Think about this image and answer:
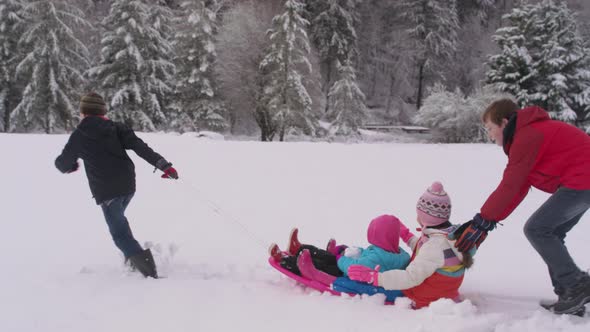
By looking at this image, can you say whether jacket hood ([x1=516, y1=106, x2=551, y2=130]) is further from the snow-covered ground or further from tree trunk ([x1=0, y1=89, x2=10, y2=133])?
tree trunk ([x1=0, y1=89, x2=10, y2=133])

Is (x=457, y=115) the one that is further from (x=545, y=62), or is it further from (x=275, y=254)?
(x=275, y=254)

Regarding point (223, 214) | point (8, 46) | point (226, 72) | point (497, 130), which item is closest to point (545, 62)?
point (226, 72)

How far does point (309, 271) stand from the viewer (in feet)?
10.4

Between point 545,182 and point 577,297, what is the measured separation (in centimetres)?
80

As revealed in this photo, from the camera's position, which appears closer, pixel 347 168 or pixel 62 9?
pixel 347 168

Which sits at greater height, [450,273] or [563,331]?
[450,273]

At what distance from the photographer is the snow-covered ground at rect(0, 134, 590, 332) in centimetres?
268

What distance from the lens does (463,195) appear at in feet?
21.0

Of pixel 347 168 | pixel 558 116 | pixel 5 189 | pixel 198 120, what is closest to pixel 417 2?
pixel 558 116

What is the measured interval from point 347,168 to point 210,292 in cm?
517

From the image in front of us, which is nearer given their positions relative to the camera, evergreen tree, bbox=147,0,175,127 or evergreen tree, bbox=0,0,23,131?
evergreen tree, bbox=0,0,23,131

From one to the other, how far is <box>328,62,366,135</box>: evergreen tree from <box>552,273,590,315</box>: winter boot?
70.7 feet

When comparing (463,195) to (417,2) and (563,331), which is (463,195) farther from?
(417,2)

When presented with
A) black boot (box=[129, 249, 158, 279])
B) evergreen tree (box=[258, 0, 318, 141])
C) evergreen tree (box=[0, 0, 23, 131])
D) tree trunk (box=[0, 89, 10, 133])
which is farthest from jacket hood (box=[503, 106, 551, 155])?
tree trunk (box=[0, 89, 10, 133])
